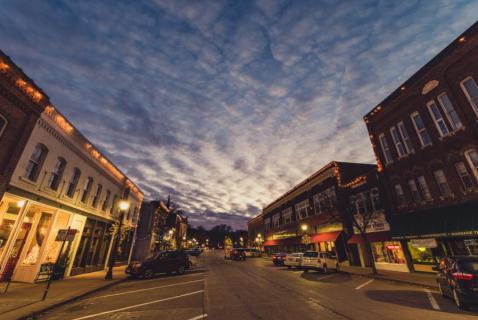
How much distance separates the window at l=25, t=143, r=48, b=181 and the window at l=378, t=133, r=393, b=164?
2585 cm

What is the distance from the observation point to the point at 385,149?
21109 mm

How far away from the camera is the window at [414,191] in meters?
17.5

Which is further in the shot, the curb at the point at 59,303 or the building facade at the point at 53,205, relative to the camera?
the building facade at the point at 53,205

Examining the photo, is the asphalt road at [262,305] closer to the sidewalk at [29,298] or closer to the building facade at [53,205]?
the sidewalk at [29,298]

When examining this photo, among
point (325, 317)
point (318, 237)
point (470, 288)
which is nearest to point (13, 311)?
point (325, 317)

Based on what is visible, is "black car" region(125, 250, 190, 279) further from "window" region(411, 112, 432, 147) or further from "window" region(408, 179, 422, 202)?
"window" region(411, 112, 432, 147)

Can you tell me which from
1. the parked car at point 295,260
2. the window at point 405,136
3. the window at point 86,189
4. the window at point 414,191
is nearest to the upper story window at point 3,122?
the window at point 86,189

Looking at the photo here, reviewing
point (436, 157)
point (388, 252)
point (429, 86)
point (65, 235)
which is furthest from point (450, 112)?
point (65, 235)

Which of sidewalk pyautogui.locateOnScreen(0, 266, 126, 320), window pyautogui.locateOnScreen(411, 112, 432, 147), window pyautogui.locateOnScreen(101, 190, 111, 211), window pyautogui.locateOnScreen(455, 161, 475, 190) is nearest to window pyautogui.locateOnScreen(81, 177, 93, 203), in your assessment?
window pyautogui.locateOnScreen(101, 190, 111, 211)

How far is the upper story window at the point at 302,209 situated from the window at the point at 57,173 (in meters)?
31.2

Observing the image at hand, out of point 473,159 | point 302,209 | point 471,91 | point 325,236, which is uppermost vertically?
Answer: point 471,91

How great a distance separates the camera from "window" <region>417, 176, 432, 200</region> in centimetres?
1664

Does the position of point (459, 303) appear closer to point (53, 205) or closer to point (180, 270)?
point (180, 270)

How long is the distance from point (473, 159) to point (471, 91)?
4.35 m
